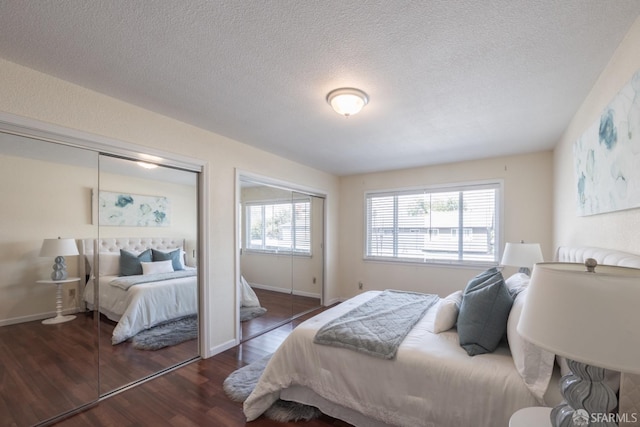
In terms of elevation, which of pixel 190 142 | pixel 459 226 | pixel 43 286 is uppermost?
pixel 190 142

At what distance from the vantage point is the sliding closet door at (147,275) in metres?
2.32

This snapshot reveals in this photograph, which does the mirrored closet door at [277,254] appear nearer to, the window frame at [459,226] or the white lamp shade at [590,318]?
the window frame at [459,226]

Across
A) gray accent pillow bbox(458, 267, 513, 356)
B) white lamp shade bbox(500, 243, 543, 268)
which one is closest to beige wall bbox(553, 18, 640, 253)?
white lamp shade bbox(500, 243, 543, 268)

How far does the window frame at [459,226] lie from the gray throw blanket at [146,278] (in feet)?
10.1

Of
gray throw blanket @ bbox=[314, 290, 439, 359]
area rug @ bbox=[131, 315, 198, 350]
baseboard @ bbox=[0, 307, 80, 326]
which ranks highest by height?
baseboard @ bbox=[0, 307, 80, 326]

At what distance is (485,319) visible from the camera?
5.86 ft

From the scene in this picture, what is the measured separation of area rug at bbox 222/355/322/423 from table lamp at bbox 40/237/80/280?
1572 millimetres

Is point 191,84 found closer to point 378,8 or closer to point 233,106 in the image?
point 233,106

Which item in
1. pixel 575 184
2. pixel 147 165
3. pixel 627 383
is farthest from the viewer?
pixel 147 165

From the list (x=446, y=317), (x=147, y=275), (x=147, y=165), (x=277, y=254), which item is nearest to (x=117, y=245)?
(x=147, y=275)

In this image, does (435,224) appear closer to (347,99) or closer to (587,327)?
(347,99)

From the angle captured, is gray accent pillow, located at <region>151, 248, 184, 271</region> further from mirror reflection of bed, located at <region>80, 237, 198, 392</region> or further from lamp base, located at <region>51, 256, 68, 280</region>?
lamp base, located at <region>51, 256, 68, 280</region>

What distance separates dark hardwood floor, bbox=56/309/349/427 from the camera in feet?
6.41

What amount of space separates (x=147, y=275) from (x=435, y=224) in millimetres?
3973
